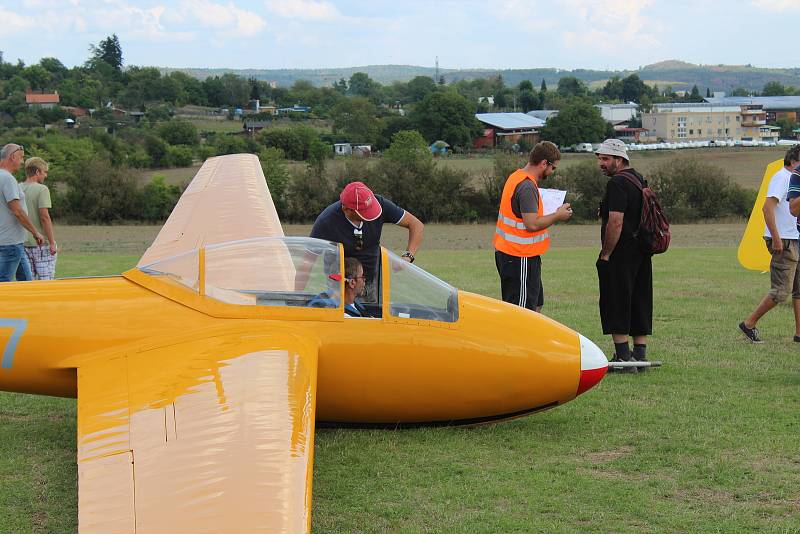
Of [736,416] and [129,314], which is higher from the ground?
[129,314]

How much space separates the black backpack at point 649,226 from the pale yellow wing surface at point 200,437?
3694mm

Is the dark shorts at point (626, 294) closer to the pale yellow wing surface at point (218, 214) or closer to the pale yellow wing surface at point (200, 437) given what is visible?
the pale yellow wing surface at point (200, 437)

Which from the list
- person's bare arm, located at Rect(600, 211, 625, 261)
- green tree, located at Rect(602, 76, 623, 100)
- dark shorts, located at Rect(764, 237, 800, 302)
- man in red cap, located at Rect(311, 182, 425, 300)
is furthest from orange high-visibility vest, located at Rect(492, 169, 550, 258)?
green tree, located at Rect(602, 76, 623, 100)

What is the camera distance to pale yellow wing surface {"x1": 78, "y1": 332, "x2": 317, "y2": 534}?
4074mm

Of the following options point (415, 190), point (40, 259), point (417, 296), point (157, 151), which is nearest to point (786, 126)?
point (157, 151)

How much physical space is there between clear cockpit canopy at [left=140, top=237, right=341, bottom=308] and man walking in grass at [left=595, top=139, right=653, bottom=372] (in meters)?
2.98

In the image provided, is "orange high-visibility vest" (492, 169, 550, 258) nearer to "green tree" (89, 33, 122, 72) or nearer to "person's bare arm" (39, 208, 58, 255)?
"person's bare arm" (39, 208, 58, 255)

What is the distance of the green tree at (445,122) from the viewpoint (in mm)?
78062

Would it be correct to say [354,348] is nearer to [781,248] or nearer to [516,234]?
[516,234]

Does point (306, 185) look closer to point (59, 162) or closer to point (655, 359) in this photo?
point (59, 162)

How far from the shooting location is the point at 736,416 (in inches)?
270

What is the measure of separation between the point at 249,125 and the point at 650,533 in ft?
278

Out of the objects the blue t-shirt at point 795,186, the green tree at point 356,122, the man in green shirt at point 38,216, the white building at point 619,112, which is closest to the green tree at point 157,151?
the green tree at point 356,122

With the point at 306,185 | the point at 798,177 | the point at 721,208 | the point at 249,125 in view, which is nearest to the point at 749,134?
the point at 249,125
